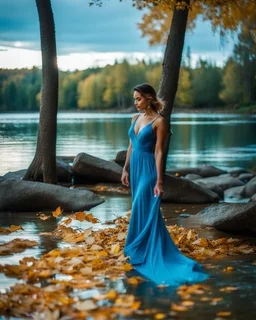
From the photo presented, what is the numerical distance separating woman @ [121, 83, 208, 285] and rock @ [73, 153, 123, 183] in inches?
362

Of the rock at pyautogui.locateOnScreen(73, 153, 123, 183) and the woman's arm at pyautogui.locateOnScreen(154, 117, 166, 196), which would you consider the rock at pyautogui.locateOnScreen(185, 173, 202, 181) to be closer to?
the rock at pyautogui.locateOnScreen(73, 153, 123, 183)

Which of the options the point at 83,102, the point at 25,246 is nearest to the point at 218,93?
the point at 83,102

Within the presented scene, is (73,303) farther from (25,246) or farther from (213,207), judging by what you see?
(213,207)

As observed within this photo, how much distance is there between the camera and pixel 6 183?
1218 cm

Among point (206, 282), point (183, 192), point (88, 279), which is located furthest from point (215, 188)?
point (88, 279)

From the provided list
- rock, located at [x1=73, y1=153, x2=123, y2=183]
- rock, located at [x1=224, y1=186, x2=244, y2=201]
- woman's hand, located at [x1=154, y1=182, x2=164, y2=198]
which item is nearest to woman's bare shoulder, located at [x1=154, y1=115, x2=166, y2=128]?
woman's hand, located at [x1=154, y1=182, x2=164, y2=198]

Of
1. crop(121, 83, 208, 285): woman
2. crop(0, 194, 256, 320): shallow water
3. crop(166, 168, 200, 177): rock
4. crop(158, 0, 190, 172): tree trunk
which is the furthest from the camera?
crop(166, 168, 200, 177): rock

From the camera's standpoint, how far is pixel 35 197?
1209cm

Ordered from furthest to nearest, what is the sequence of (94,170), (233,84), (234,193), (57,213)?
(233,84)
(94,170)
(234,193)
(57,213)

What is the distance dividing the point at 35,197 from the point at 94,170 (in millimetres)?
5362

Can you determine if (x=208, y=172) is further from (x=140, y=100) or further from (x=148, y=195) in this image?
(x=140, y=100)

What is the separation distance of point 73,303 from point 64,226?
155 inches

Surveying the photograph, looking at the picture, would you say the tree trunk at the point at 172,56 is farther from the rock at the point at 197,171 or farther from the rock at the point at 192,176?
the rock at the point at 197,171

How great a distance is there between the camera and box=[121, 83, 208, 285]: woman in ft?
24.8
